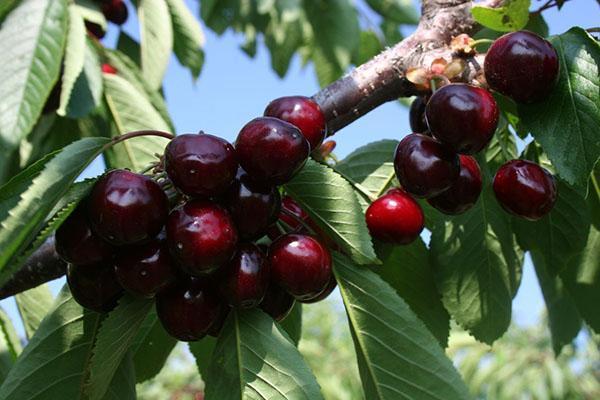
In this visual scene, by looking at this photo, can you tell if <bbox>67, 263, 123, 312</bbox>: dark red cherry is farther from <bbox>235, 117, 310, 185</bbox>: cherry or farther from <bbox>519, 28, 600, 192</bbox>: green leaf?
<bbox>519, 28, 600, 192</bbox>: green leaf

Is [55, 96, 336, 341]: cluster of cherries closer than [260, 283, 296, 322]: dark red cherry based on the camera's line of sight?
Yes

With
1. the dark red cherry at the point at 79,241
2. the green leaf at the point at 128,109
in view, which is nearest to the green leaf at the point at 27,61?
the green leaf at the point at 128,109

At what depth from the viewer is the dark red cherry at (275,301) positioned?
112 cm

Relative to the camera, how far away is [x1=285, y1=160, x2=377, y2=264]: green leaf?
41.8 inches

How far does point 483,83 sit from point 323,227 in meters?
0.36

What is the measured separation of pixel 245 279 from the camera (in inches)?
39.2

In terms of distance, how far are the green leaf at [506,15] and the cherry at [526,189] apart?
0.22 m

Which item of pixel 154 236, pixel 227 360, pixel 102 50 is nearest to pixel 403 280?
pixel 227 360

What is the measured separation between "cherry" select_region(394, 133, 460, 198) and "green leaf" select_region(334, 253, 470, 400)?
0.15 m

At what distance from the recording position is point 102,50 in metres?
2.26

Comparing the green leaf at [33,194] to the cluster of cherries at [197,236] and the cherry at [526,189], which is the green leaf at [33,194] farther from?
the cherry at [526,189]

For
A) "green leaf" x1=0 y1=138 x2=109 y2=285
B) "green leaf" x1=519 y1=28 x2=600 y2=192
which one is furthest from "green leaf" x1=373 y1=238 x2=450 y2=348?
"green leaf" x1=0 y1=138 x2=109 y2=285

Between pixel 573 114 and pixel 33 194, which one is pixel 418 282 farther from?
pixel 33 194

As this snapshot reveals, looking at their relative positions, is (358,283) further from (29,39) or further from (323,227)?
(29,39)
